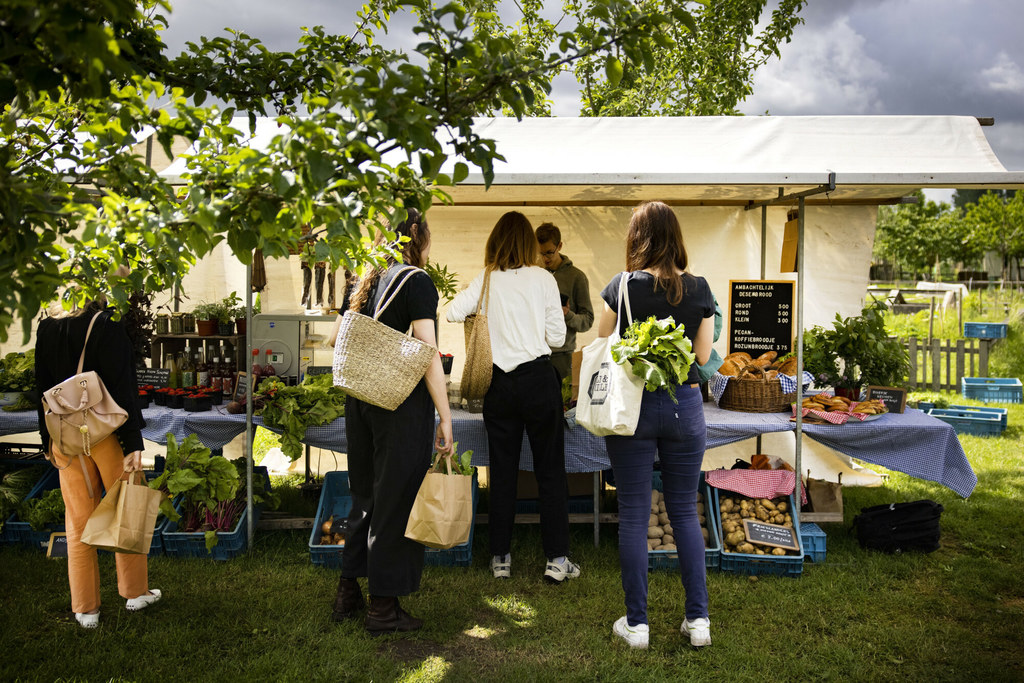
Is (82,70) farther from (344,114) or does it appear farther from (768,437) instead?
(768,437)

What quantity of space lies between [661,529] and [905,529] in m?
1.47

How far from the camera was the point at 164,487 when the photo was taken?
4383 millimetres

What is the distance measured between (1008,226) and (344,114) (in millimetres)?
26015

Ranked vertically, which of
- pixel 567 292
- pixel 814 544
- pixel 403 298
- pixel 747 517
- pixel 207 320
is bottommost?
pixel 814 544

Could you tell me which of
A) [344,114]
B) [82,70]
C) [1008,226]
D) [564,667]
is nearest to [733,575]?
[564,667]

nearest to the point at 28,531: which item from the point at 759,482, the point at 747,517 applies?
the point at 747,517

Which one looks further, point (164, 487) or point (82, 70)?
point (164, 487)

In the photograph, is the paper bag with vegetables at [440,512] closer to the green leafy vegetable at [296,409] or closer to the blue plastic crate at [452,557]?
the blue plastic crate at [452,557]

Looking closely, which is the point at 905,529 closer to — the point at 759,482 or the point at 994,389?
the point at 759,482

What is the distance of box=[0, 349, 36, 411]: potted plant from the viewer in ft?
16.1

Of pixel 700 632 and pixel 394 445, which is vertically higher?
pixel 394 445

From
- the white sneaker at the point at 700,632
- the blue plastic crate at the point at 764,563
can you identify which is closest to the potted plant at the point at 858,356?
the blue plastic crate at the point at 764,563

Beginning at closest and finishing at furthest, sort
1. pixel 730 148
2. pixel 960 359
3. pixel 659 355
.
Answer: pixel 659 355, pixel 730 148, pixel 960 359

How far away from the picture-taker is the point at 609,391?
10.8 ft
